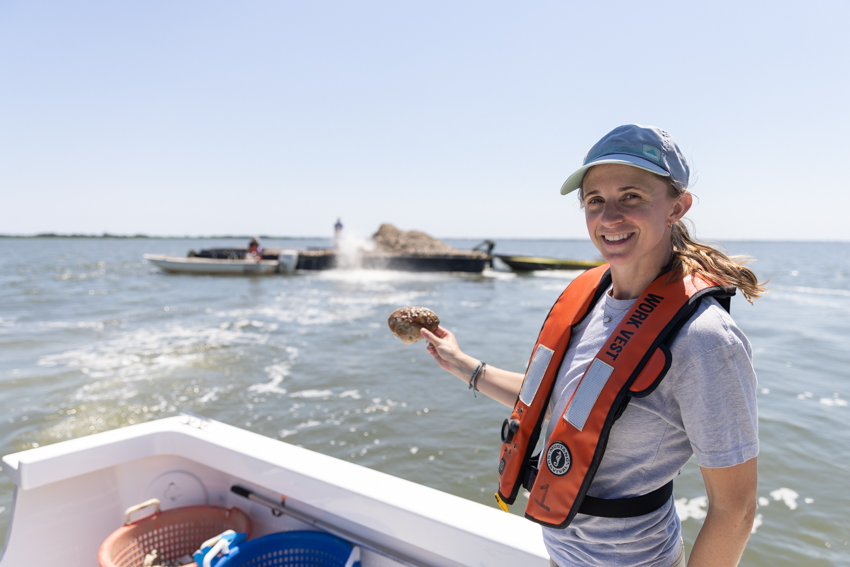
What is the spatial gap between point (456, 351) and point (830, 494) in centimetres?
Result: 531

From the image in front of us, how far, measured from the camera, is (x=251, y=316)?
14.7 meters

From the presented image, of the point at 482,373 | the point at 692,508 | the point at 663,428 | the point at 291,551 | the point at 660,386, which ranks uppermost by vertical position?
the point at 660,386

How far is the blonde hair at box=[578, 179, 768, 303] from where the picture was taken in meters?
1.33

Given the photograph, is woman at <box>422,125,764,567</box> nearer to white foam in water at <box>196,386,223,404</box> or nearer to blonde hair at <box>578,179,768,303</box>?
blonde hair at <box>578,179,768,303</box>

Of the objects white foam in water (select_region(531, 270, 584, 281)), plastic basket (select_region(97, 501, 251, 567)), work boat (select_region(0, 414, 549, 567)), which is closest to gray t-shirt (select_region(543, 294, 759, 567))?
work boat (select_region(0, 414, 549, 567))

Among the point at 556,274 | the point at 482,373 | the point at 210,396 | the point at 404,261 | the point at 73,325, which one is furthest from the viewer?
the point at 556,274

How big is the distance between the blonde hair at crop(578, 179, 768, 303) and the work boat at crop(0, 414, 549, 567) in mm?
1290

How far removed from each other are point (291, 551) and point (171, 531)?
830mm

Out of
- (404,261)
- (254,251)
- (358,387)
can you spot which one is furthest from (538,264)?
(358,387)

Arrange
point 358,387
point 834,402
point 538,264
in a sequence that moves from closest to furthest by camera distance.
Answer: point 834,402 < point 358,387 < point 538,264

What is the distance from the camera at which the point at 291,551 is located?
8.28 ft

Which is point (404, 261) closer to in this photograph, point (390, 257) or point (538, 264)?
point (390, 257)

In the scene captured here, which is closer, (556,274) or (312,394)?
(312,394)

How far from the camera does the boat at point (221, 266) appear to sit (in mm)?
26422
